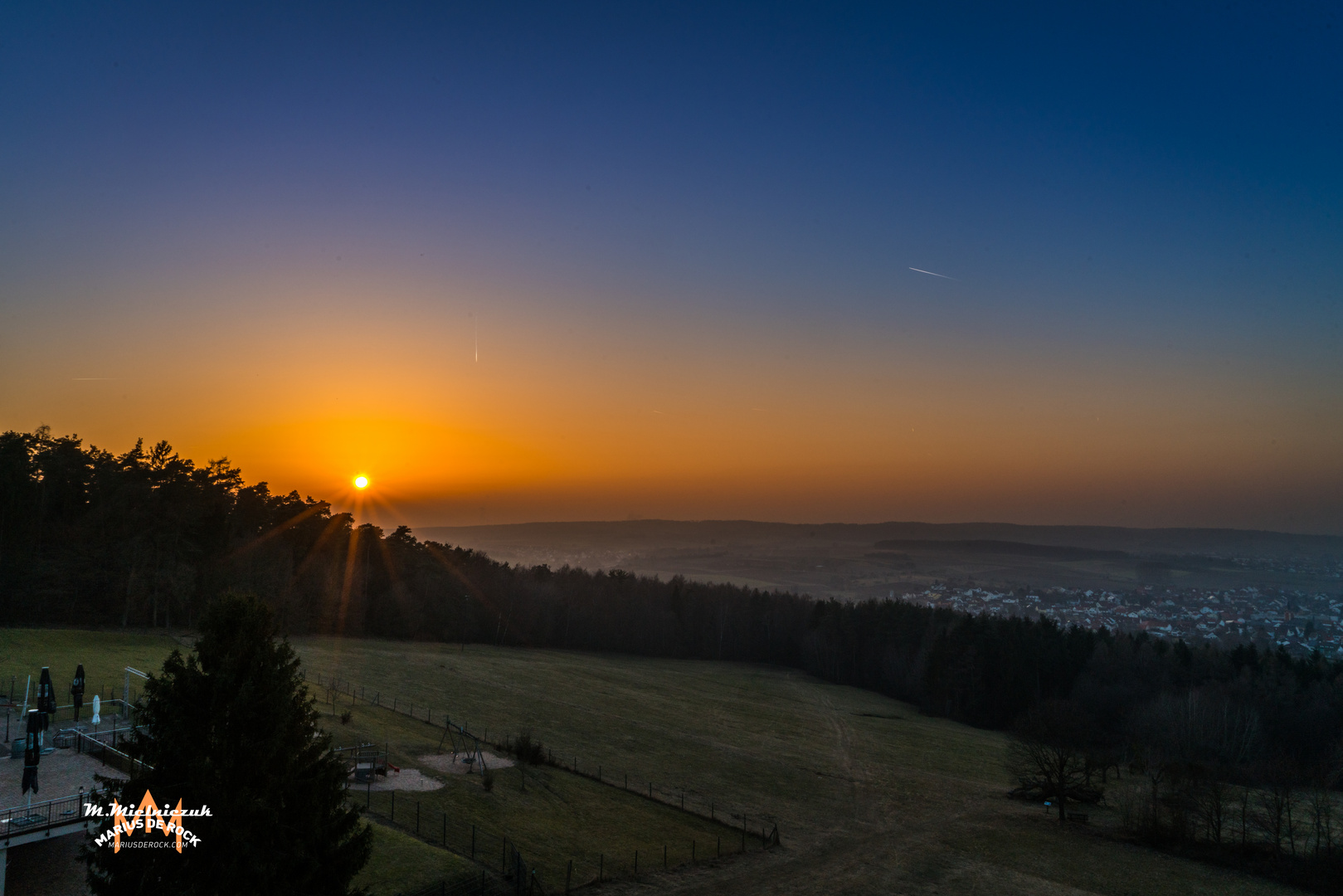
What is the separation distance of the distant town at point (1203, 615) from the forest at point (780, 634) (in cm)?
3102

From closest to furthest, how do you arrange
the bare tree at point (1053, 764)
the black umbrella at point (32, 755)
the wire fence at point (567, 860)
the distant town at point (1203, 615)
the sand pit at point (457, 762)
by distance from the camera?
the black umbrella at point (32, 755)
the wire fence at point (567, 860)
the sand pit at point (457, 762)
the bare tree at point (1053, 764)
the distant town at point (1203, 615)

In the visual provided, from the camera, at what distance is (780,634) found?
10706 centimetres

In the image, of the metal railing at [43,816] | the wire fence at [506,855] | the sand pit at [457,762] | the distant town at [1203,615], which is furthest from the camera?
the distant town at [1203,615]

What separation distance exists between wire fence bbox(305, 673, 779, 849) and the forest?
1317 centimetres

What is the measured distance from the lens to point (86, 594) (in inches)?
2328

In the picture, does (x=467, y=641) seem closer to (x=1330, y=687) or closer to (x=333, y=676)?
(x=333, y=676)

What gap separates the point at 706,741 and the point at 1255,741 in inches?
1887

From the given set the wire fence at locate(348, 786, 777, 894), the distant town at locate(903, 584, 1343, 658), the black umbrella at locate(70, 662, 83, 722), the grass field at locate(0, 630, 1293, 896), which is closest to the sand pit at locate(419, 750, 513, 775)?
the grass field at locate(0, 630, 1293, 896)

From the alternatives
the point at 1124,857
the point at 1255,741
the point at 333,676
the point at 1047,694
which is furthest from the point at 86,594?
the point at 1255,741

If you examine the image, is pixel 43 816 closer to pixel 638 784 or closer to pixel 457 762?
pixel 457 762

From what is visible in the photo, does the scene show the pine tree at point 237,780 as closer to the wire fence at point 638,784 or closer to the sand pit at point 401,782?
the sand pit at point 401,782

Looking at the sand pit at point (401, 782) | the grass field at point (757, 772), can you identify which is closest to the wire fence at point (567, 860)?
the sand pit at point (401, 782)

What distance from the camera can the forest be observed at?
41969 mm

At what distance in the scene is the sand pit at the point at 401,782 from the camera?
27453 mm
